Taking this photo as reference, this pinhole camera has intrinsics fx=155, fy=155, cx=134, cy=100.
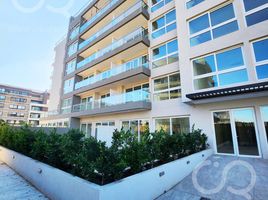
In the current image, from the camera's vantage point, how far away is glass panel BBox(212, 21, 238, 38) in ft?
31.4

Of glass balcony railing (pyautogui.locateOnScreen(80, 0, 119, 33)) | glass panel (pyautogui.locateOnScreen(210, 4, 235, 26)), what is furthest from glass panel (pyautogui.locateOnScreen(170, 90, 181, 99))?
glass balcony railing (pyautogui.locateOnScreen(80, 0, 119, 33))

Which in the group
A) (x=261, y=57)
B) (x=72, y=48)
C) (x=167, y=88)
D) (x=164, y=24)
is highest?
(x=72, y=48)

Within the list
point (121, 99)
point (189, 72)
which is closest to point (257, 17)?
point (189, 72)

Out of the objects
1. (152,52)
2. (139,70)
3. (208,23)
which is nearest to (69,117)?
(139,70)

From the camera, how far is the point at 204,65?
34.5 feet

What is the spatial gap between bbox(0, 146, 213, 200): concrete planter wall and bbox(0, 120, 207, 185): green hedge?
418 millimetres

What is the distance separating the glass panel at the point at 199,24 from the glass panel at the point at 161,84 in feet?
13.5

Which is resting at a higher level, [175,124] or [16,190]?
[175,124]

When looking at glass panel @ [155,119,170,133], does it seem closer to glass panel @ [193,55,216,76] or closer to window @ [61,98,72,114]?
glass panel @ [193,55,216,76]

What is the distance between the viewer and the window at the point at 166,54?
42.1 feet

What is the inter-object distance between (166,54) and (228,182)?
10451mm

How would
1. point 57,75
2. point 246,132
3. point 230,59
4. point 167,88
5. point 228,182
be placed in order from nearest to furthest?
point 228,182, point 246,132, point 230,59, point 167,88, point 57,75

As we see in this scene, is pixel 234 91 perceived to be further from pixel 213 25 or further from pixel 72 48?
pixel 72 48

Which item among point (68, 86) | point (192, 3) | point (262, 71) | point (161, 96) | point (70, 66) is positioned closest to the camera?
point (262, 71)
